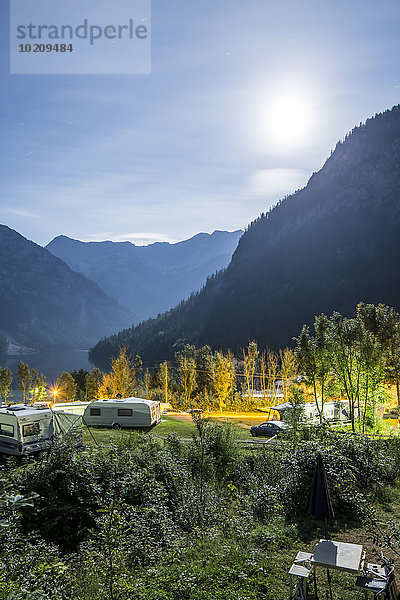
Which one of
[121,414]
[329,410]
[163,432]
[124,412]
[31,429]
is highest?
[31,429]

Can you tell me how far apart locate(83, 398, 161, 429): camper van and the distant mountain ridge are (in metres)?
98.1

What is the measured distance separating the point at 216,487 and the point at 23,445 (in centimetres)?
838

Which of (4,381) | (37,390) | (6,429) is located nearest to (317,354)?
(6,429)

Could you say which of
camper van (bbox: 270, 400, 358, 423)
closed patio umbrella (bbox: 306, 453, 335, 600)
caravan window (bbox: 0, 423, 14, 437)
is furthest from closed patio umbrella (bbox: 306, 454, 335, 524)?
caravan window (bbox: 0, 423, 14, 437)

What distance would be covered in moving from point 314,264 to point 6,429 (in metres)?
138

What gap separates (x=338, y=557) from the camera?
24.5 feet

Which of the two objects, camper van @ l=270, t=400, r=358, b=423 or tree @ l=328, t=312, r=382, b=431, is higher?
tree @ l=328, t=312, r=382, b=431

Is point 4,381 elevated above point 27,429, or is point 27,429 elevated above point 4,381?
point 27,429

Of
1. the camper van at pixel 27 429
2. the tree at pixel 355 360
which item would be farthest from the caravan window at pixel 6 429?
the tree at pixel 355 360

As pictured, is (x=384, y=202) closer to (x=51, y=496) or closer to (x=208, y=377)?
(x=208, y=377)

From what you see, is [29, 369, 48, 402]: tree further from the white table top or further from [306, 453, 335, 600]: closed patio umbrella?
the white table top

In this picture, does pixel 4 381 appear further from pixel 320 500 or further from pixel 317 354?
pixel 320 500

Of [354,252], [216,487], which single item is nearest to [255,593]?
[216,487]

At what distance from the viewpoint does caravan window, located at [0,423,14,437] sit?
17.6m
